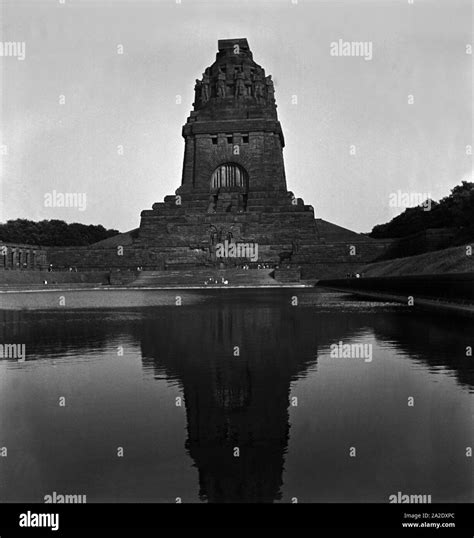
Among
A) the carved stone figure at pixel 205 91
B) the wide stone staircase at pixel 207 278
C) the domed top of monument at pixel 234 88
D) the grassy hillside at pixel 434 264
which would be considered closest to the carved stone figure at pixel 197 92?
the domed top of monument at pixel 234 88

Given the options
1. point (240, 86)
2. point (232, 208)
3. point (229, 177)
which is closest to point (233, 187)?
point (229, 177)

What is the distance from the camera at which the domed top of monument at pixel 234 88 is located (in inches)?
2643

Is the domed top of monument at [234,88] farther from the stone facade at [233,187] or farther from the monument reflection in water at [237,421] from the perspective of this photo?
the monument reflection in water at [237,421]

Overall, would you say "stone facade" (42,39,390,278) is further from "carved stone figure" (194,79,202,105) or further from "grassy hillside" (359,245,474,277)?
"grassy hillside" (359,245,474,277)

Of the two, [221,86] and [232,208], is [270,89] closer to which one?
[221,86]

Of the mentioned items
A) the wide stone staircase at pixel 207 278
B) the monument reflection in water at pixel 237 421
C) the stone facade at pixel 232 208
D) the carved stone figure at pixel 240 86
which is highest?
the carved stone figure at pixel 240 86

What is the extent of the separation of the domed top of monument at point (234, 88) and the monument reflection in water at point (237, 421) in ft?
198

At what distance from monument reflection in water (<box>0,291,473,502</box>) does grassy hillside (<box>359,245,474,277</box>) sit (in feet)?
53.8

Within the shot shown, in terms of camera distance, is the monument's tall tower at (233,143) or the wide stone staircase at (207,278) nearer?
the wide stone staircase at (207,278)

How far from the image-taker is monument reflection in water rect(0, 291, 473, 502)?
12.0 feet

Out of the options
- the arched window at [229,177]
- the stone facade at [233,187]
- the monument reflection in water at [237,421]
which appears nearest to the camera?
the monument reflection in water at [237,421]

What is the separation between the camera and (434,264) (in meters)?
30.9

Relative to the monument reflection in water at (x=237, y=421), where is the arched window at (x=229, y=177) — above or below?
above
